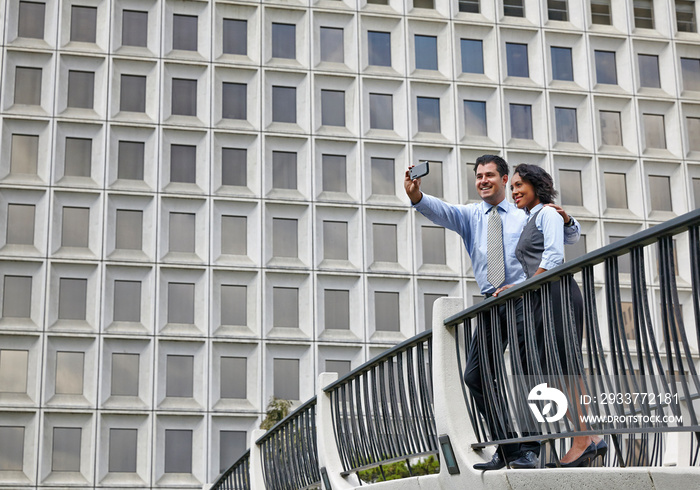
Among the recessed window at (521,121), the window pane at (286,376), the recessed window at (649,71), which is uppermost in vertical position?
the recessed window at (649,71)

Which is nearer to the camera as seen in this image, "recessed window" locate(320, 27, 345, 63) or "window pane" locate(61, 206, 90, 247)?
"window pane" locate(61, 206, 90, 247)

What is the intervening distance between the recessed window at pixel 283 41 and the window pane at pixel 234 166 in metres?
4.14

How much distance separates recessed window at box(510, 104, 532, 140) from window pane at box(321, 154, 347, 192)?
6.94 meters

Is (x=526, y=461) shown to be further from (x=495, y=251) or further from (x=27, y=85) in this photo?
(x=27, y=85)

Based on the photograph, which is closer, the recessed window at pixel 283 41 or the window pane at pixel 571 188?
the recessed window at pixel 283 41

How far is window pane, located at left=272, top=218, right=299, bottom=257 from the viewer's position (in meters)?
38.9

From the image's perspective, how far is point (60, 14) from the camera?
38.9 metres

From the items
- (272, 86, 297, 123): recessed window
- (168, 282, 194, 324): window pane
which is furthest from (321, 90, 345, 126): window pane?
(168, 282, 194, 324): window pane

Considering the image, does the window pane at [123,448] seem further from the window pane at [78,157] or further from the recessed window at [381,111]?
the recessed window at [381,111]

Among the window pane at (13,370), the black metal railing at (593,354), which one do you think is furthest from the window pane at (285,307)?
the black metal railing at (593,354)

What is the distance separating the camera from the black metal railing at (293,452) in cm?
1077

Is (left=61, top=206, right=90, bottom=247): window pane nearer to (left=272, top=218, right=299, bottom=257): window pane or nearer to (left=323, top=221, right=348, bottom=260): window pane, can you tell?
(left=272, top=218, right=299, bottom=257): window pane

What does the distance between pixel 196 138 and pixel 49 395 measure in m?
10.5

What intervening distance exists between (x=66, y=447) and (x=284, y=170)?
12.4 metres
